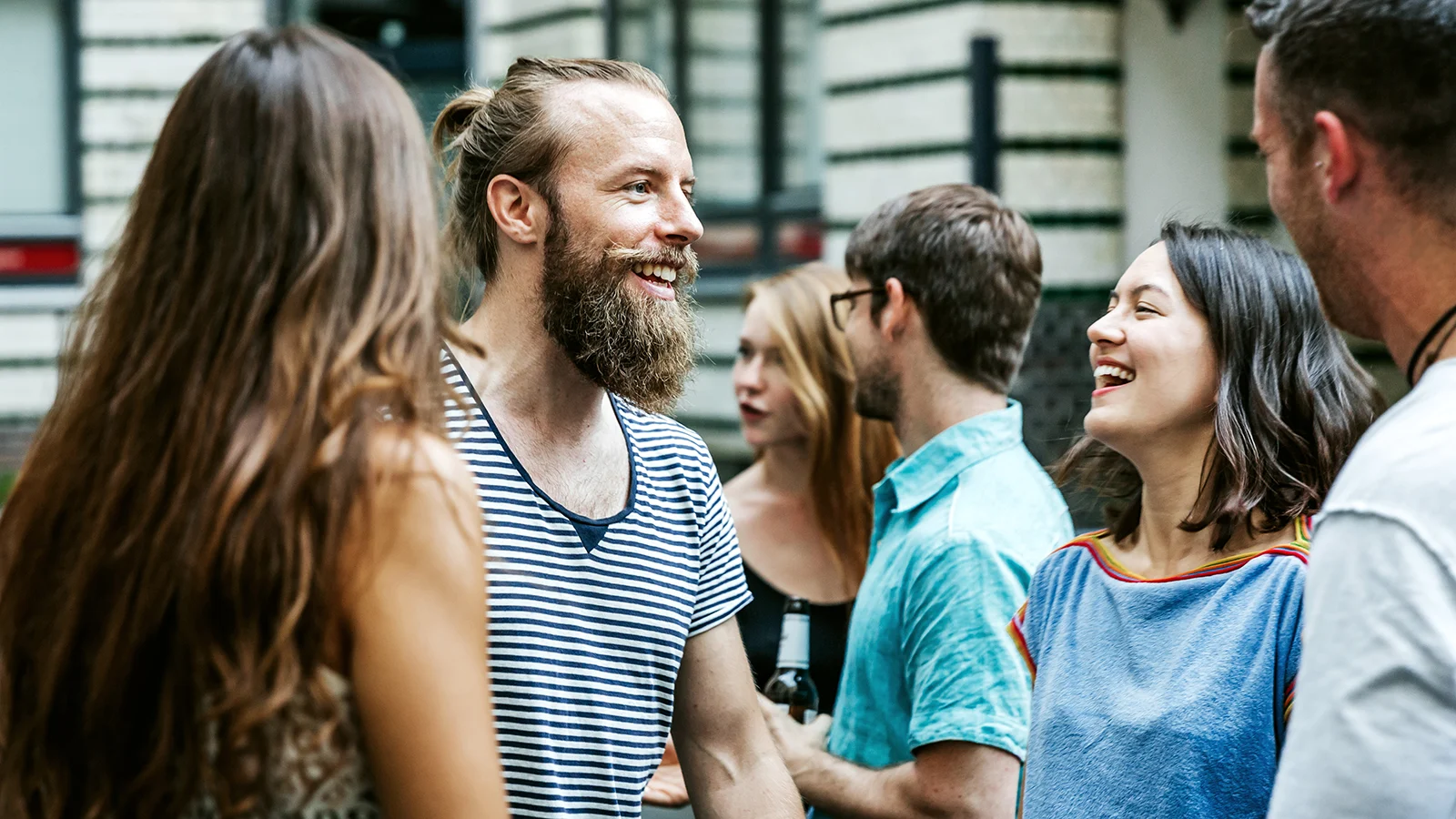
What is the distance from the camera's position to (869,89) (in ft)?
25.1

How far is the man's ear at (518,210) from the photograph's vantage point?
2.56 meters

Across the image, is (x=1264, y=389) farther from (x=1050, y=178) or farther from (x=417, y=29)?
(x=417, y=29)

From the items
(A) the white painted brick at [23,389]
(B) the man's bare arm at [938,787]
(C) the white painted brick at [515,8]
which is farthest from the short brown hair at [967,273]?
(A) the white painted brick at [23,389]

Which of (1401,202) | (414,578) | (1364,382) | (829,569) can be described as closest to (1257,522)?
(1364,382)

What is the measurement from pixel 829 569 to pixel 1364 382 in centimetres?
196

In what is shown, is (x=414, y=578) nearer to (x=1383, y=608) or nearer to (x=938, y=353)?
(x=1383, y=608)

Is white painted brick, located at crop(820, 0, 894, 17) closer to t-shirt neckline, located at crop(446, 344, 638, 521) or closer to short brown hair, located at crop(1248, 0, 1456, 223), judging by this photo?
t-shirt neckline, located at crop(446, 344, 638, 521)

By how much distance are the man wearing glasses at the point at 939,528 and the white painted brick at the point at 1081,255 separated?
3.83 metres

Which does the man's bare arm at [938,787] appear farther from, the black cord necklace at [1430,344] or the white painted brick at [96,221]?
the white painted brick at [96,221]

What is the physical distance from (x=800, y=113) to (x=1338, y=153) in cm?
783

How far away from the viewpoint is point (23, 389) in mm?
10578

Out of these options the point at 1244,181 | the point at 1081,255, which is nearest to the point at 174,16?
the point at 1081,255

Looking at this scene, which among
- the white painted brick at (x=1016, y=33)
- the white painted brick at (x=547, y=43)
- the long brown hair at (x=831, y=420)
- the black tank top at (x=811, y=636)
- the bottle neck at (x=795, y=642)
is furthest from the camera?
the white painted brick at (x=547, y=43)

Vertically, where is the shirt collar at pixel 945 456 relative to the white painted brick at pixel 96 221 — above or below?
below
